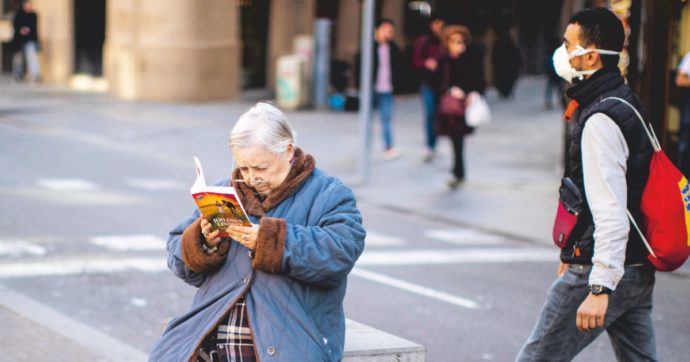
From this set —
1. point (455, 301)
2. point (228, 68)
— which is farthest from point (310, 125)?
point (455, 301)

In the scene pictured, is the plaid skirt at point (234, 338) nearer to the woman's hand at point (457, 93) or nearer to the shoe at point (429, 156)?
the woman's hand at point (457, 93)

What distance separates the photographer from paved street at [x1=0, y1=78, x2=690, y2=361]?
24.5 feet

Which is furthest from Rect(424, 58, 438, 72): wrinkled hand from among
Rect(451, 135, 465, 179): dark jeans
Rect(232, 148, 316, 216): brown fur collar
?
Rect(232, 148, 316, 216): brown fur collar

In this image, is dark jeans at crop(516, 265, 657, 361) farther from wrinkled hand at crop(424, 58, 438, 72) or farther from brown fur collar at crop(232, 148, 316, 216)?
wrinkled hand at crop(424, 58, 438, 72)

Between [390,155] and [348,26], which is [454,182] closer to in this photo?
[390,155]

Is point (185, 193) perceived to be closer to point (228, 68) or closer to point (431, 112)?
point (431, 112)

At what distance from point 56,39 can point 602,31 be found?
22.8m

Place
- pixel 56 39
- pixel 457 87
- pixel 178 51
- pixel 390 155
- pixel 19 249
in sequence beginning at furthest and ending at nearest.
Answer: pixel 56 39, pixel 178 51, pixel 390 155, pixel 457 87, pixel 19 249

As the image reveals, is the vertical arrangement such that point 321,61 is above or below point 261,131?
below

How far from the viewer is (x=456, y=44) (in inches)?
558

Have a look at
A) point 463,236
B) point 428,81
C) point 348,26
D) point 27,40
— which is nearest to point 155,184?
point 463,236

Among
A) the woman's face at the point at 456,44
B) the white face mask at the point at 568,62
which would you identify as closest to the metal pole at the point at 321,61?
the woman's face at the point at 456,44

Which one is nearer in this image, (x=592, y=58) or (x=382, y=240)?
(x=592, y=58)

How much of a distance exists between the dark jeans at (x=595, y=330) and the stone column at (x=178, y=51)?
60.7 feet
